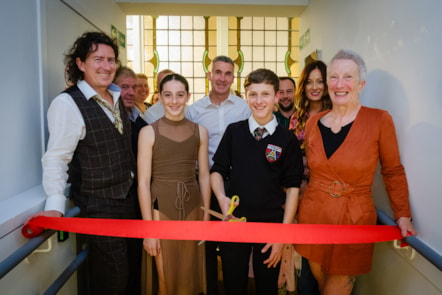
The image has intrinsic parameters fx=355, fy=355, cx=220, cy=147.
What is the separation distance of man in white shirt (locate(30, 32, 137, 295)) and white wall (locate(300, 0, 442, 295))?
1664mm

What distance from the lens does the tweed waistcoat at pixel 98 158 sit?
81.4 inches

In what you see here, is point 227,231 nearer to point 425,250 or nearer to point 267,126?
point 267,126

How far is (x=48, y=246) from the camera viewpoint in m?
2.13

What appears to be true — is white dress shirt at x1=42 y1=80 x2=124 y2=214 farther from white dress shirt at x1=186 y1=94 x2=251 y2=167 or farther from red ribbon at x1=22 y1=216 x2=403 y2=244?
white dress shirt at x1=186 y1=94 x2=251 y2=167

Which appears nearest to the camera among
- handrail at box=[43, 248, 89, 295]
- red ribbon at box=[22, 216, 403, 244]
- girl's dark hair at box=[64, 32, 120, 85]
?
red ribbon at box=[22, 216, 403, 244]

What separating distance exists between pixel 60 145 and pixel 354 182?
5.27 feet

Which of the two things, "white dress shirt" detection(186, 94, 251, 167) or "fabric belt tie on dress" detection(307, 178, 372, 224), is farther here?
"white dress shirt" detection(186, 94, 251, 167)

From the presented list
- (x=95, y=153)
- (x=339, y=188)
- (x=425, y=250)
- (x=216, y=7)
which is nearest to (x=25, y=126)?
(x=95, y=153)

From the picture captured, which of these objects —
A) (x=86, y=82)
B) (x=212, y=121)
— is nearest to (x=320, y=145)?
(x=212, y=121)

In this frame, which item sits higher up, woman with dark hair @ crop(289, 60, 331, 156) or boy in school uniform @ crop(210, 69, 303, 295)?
woman with dark hair @ crop(289, 60, 331, 156)

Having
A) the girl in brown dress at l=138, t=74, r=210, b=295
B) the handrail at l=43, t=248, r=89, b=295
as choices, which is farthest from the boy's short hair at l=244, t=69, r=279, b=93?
the handrail at l=43, t=248, r=89, b=295

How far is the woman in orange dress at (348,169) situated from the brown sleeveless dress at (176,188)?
0.75 meters

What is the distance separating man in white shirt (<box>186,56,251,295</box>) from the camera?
2928 millimetres

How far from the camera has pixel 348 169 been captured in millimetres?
1885
